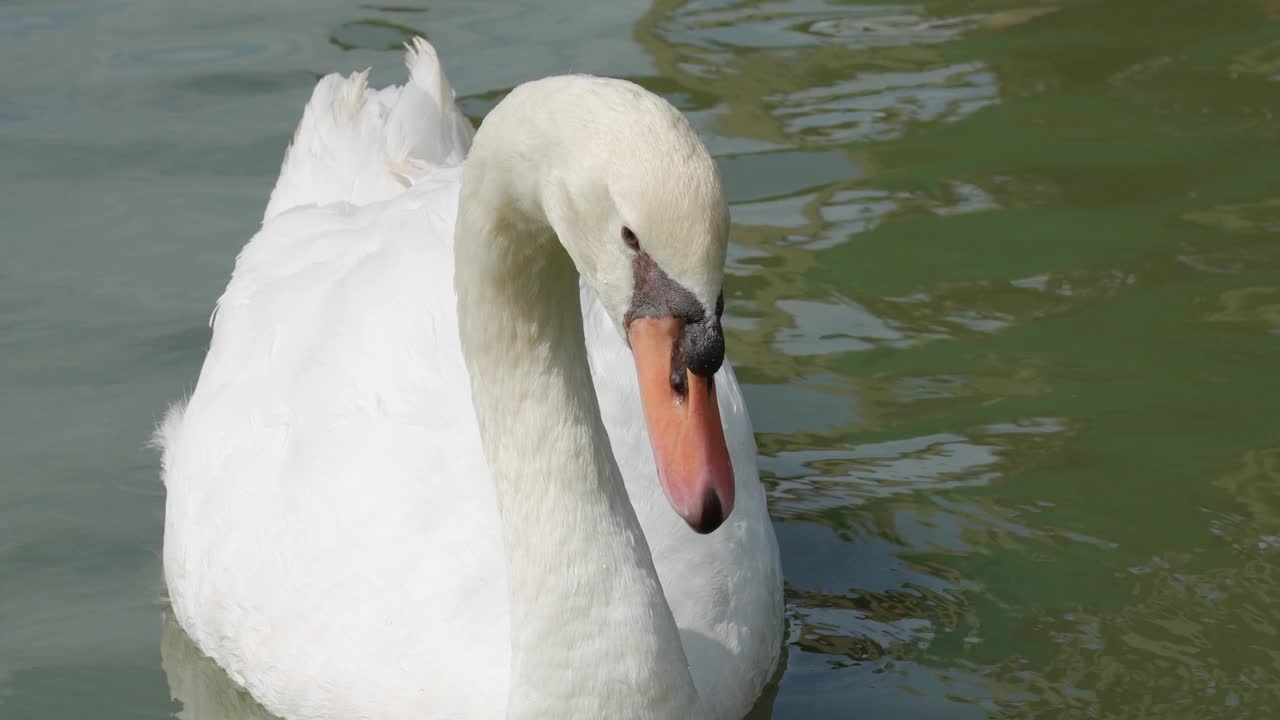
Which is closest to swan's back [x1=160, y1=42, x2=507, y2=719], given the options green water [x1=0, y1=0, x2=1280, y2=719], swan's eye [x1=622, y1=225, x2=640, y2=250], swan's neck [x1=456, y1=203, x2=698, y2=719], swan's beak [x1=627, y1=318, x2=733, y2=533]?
swan's neck [x1=456, y1=203, x2=698, y2=719]

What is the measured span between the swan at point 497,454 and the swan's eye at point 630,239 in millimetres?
13

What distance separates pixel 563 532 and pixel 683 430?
2.60 ft

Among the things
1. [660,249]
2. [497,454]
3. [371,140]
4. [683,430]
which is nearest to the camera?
[660,249]

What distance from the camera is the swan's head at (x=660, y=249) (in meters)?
3.77

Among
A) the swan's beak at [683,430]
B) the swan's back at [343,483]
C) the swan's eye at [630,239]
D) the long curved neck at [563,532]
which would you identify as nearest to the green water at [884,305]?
the swan's back at [343,483]

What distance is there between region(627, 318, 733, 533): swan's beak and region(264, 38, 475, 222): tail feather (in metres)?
2.90

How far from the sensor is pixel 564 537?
4.74m

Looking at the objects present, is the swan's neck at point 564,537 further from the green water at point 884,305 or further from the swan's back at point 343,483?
the green water at point 884,305

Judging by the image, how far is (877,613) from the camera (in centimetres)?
602

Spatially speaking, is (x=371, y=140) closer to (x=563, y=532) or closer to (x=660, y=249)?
(x=563, y=532)

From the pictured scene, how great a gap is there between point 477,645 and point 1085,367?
3343 millimetres

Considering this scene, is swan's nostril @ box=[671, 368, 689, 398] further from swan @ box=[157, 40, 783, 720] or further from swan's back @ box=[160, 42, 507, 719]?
swan's back @ box=[160, 42, 507, 719]

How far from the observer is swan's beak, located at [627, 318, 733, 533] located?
13.1ft

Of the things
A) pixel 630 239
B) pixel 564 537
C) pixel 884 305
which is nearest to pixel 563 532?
pixel 564 537
